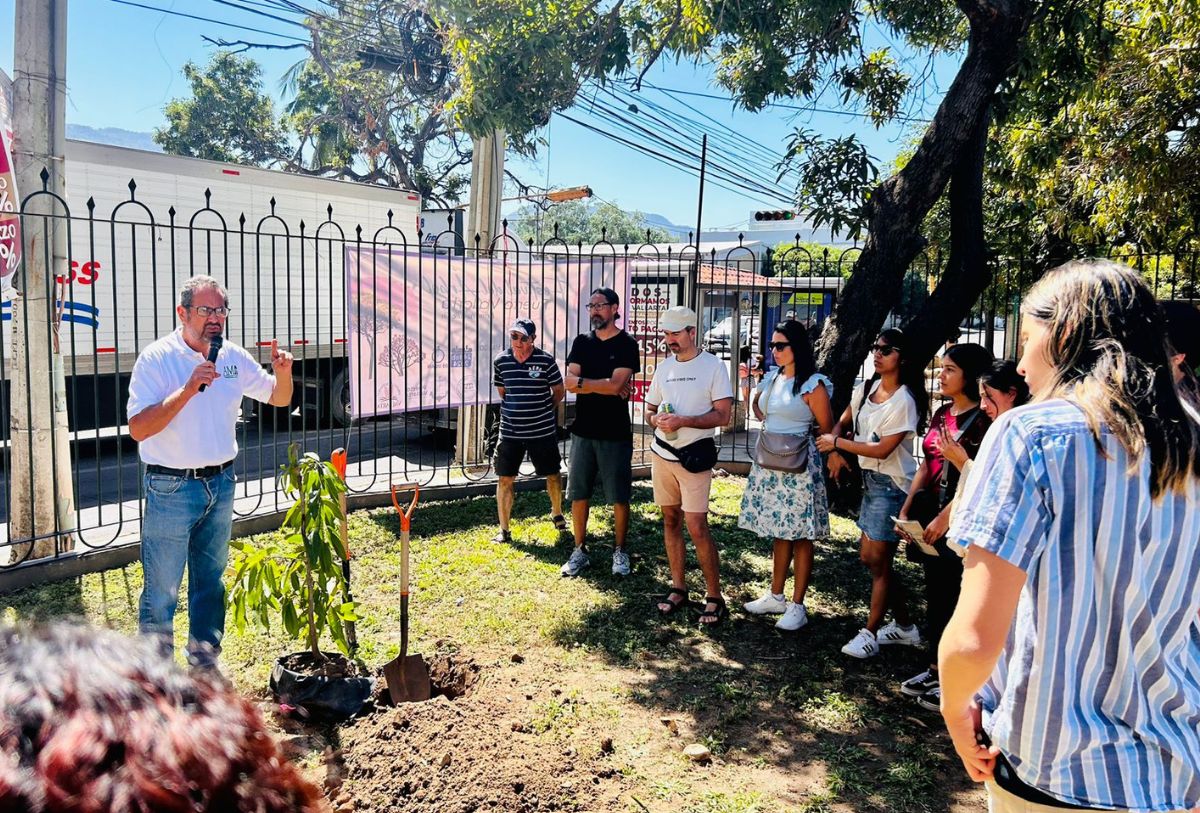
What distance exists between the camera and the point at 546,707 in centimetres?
393

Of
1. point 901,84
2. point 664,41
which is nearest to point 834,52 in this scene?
point 901,84

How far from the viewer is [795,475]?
4887mm

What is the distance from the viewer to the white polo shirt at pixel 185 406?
3646mm

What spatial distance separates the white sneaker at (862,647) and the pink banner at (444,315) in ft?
14.3

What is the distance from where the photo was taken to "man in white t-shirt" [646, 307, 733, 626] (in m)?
5.07

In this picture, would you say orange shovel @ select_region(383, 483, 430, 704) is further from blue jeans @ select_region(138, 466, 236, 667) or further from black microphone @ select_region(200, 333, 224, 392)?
black microphone @ select_region(200, 333, 224, 392)

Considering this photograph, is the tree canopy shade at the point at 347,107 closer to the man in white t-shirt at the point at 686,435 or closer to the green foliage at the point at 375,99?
the green foliage at the point at 375,99

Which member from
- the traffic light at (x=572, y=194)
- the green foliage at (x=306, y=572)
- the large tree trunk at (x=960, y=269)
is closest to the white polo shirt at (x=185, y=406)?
the green foliage at (x=306, y=572)

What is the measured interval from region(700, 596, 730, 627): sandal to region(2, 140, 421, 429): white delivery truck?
15.1ft

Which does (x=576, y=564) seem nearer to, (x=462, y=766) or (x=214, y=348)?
(x=462, y=766)

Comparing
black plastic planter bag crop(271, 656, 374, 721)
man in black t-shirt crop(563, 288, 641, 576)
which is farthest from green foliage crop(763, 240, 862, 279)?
black plastic planter bag crop(271, 656, 374, 721)

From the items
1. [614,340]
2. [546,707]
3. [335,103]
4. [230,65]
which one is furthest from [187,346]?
[230,65]

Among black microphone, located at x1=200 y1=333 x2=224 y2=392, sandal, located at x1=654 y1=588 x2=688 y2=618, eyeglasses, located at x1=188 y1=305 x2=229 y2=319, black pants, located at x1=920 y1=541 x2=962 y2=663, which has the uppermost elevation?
eyeglasses, located at x1=188 y1=305 x2=229 y2=319

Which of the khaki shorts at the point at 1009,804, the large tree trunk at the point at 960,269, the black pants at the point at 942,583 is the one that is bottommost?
the black pants at the point at 942,583
